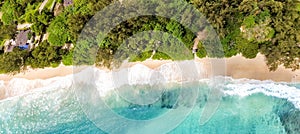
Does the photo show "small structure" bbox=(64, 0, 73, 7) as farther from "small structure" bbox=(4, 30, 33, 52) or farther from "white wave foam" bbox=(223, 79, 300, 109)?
"white wave foam" bbox=(223, 79, 300, 109)

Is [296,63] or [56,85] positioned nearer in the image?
[296,63]

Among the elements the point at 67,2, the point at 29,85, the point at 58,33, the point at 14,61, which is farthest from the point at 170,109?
the point at 14,61

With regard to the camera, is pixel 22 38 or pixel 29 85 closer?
pixel 29 85

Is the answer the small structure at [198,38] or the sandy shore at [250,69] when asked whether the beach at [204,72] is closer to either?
the sandy shore at [250,69]

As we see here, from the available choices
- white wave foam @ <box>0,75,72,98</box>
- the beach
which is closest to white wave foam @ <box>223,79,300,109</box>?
the beach

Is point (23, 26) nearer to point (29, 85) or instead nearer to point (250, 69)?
point (29, 85)

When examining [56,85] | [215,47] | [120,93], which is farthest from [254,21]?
[56,85]

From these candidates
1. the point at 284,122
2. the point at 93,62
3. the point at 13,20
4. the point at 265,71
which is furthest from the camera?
the point at 13,20

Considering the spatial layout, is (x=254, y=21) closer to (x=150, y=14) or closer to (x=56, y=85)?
(x=150, y=14)
